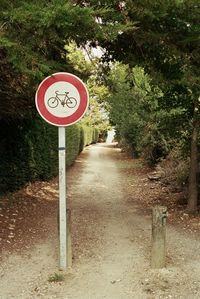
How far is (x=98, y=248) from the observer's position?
300 inches

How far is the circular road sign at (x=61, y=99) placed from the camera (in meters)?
6.29

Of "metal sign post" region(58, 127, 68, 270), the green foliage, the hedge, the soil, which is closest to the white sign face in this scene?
"metal sign post" region(58, 127, 68, 270)

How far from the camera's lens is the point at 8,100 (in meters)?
8.80

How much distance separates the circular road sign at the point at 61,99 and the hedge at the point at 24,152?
18.0 ft

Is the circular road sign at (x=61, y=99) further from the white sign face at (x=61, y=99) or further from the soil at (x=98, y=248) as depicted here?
the soil at (x=98, y=248)

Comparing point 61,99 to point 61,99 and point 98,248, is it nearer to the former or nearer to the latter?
point 61,99

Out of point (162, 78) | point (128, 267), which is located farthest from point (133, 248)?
point (162, 78)

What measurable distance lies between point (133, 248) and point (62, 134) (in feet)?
8.08

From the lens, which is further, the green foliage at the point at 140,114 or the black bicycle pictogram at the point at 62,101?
the green foliage at the point at 140,114

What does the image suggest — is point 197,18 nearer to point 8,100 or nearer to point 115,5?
point 115,5

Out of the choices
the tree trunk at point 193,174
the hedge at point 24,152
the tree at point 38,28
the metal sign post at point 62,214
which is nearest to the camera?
the tree at point 38,28

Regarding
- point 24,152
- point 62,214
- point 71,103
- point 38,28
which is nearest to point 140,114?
point 24,152

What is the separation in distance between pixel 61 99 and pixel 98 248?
277cm

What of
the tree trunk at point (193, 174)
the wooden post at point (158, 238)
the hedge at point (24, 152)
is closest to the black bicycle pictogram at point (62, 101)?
the wooden post at point (158, 238)
